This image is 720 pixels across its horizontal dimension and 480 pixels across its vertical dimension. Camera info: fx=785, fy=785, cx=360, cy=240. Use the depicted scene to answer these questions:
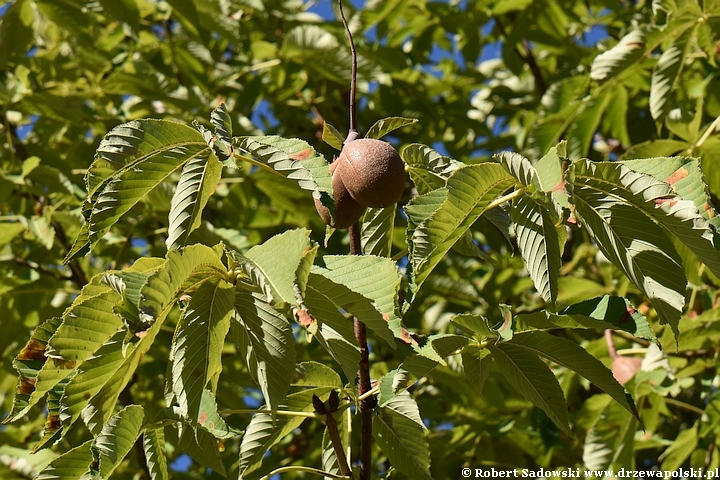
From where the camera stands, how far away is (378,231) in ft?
4.86

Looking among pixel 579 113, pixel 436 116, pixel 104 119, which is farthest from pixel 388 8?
pixel 104 119

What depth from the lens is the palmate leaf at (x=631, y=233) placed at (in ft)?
3.79

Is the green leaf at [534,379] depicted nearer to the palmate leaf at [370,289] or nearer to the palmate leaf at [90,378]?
the palmate leaf at [370,289]

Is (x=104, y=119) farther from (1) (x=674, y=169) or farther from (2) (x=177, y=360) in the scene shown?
(1) (x=674, y=169)

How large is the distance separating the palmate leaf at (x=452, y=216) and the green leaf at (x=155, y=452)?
562 millimetres

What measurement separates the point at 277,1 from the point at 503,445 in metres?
2.22

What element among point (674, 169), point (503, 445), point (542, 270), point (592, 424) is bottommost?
point (503, 445)

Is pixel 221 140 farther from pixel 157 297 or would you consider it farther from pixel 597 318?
pixel 597 318

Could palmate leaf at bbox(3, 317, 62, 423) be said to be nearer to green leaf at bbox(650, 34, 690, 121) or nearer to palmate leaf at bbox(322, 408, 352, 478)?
palmate leaf at bbox(322, 408, 352, 478)

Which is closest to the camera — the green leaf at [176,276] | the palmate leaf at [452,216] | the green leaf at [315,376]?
the green leaf at [176,276]

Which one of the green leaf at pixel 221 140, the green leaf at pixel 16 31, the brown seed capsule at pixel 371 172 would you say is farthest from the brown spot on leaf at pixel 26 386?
the green leaf at pixel 16 31

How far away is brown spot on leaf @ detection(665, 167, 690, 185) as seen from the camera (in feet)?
3.88

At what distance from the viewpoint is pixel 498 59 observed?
4.32 metres

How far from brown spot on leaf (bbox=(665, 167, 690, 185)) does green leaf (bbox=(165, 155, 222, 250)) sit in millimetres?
726
